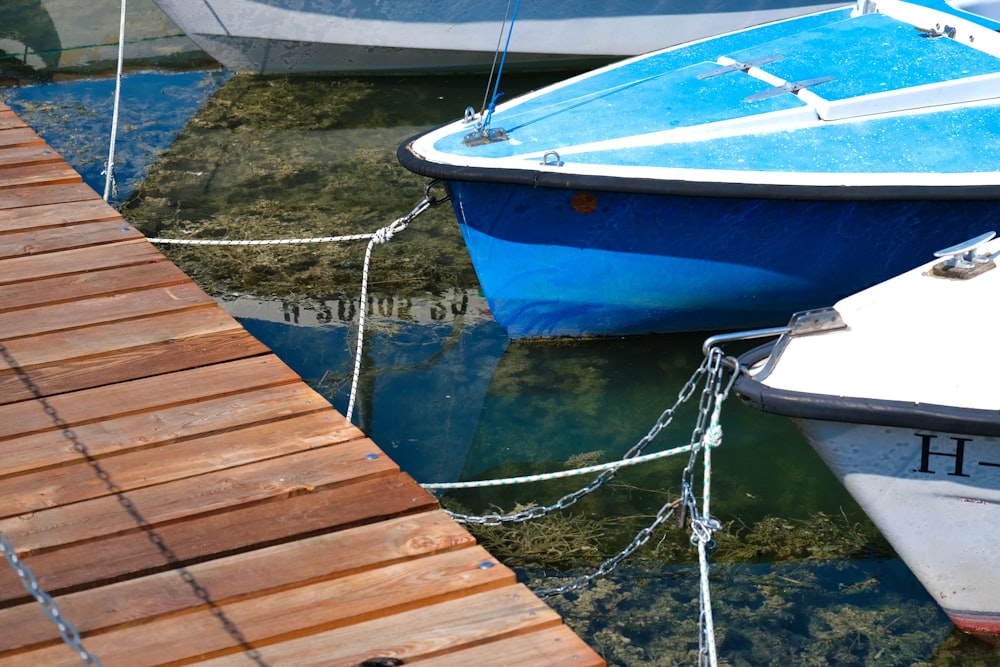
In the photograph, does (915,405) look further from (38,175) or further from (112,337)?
(38,175)

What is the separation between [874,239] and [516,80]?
438 centimetres

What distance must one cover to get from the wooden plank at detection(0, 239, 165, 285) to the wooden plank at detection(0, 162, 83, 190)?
0.77 m

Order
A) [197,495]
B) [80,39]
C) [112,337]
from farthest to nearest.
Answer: [80,39] < [112,337] < [197,495]

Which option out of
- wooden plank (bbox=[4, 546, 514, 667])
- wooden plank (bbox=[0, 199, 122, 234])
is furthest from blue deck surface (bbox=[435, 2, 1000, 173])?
wooden plank (bbox=[4, 546, 514, 667])

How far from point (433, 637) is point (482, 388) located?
2580 millimetres

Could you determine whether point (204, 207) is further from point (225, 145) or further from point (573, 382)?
point (573, 382)

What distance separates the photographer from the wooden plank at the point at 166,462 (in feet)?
9.46

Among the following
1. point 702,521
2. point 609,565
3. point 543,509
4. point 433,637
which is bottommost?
point 609,565

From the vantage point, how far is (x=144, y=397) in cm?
329

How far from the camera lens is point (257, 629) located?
8.00 ft

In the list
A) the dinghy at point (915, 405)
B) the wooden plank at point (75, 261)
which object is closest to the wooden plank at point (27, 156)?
the wooden plank at point (75, 261)

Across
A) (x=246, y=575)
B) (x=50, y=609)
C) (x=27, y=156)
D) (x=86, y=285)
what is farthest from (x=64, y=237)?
(x=50, y=609)

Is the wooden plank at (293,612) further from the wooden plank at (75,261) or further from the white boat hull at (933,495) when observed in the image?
the wooden plank at (75,261)

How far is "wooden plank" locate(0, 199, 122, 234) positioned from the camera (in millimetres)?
Answer: 4441
